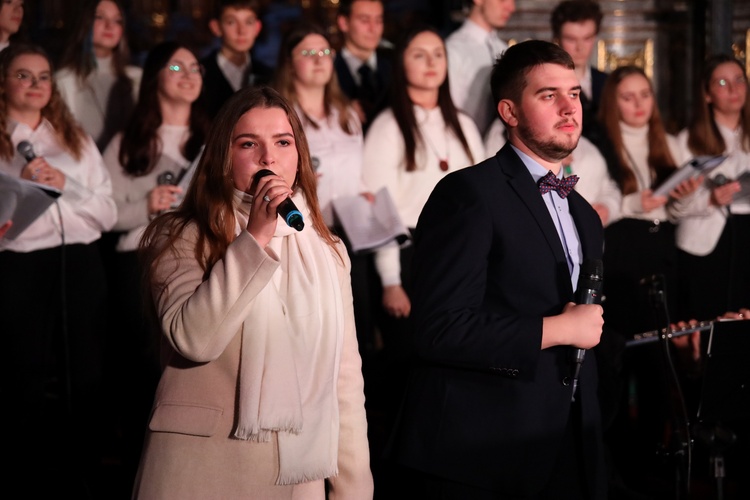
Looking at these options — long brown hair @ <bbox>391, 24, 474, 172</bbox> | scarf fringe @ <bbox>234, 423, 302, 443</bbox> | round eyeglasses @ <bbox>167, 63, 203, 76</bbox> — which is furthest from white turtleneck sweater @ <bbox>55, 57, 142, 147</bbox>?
scarf fringe @ <bbox>234, 423, 302, 443</bbox>

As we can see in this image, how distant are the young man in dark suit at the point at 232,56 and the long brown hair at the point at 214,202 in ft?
8.96

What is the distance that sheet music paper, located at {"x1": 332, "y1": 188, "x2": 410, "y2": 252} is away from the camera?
4418 millimetres

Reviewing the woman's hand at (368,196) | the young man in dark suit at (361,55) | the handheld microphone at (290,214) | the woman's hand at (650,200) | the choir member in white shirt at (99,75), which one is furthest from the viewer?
the young man in dark suit at (361,55)

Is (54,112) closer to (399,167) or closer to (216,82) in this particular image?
(216,82)

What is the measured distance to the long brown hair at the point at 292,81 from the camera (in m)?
4.74

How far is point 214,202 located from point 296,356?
1.30ft

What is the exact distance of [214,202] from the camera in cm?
240

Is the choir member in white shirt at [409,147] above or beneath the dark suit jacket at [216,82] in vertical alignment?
beneath

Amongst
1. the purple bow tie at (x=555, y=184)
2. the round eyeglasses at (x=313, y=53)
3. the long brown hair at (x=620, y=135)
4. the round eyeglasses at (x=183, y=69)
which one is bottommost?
the purple bow tie at (x=555, y=184)

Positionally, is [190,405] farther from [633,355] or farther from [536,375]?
[633,355]

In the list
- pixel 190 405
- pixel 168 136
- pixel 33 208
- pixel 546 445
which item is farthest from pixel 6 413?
pixel 546 445

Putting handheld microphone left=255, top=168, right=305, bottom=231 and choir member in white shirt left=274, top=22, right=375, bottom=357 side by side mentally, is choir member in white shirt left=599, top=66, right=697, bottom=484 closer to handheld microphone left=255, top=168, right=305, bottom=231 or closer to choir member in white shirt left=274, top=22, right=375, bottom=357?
choir member in white shirt left=274, top=22, right=375, bottom=357

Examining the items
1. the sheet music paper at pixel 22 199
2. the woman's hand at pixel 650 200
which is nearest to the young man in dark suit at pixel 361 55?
the woman's hand at pixel 650 200

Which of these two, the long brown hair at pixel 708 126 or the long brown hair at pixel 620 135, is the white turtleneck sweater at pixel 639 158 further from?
the long brown hair at pixel 708 126
